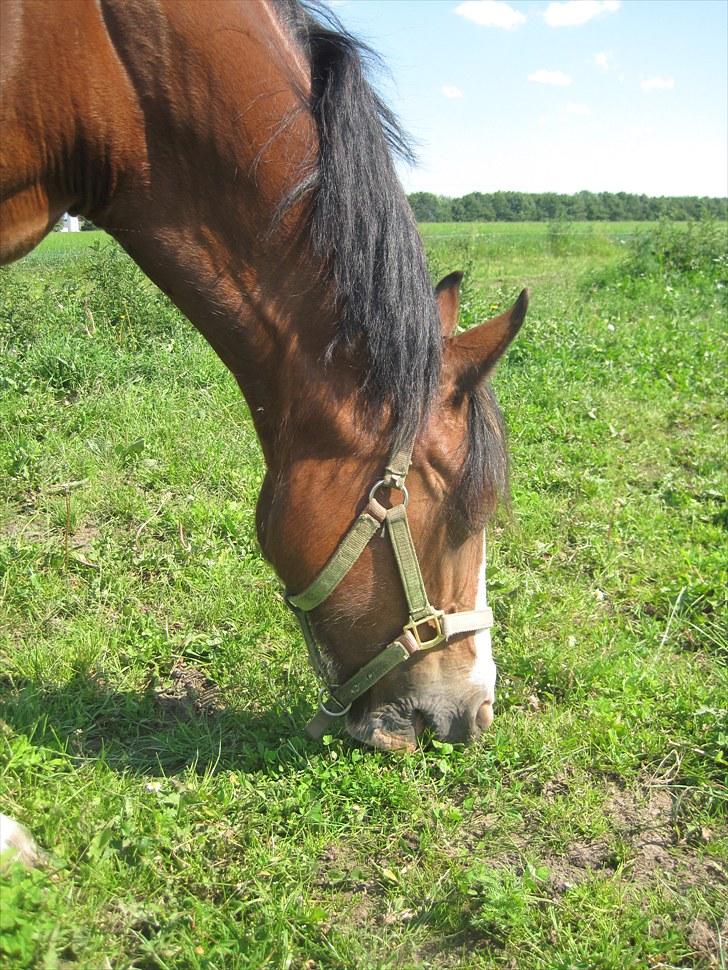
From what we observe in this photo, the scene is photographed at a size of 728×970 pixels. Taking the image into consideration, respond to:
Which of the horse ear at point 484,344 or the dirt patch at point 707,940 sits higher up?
the horse ear at point 484,344

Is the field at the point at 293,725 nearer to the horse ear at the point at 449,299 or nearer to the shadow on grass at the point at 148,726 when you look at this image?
the shadow on grass at the point at 148,726

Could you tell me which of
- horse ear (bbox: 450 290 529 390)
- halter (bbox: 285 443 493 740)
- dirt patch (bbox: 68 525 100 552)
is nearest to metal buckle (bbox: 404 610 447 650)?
halter (bbox: 285 443 493 740)

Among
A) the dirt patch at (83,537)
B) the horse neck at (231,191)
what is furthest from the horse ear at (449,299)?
the dirt patch at (83,537)

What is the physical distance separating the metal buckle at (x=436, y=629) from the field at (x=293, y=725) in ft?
1.72

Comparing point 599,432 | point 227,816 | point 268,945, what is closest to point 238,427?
point 599,432

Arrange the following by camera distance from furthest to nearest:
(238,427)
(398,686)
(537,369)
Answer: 1. (537,369)
2. (238,427)
3. (398,686)

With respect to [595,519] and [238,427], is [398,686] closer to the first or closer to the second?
[595,519]

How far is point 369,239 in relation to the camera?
188 cm

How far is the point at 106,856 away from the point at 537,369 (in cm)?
525

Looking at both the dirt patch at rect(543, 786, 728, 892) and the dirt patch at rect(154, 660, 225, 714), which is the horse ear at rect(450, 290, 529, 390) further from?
the dirt patch at rect(154, 660, 225, 714)

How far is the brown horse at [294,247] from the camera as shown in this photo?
1.76 metres

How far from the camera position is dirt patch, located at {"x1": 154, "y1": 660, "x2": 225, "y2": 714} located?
9.27ft

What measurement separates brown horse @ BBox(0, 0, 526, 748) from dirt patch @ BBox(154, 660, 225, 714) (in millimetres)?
865

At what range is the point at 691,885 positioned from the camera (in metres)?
2.17
